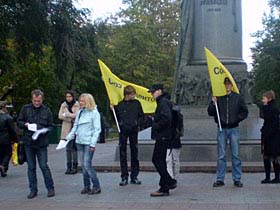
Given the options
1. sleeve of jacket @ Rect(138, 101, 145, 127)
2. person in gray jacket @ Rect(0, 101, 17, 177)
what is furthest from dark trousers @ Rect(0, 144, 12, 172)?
sleeve of jacket @ Rect(138, 101, 145, 127)

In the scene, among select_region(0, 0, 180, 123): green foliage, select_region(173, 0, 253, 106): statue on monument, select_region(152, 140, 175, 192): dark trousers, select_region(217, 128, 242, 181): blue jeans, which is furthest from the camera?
select_region(0, 0, 180, 123): green foliage

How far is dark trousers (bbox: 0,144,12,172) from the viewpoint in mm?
15448

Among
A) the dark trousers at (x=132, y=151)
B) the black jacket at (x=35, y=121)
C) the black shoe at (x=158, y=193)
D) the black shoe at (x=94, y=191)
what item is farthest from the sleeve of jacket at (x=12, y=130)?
the black shoe at (x=158, y=193)

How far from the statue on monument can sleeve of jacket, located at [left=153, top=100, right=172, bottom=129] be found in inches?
256

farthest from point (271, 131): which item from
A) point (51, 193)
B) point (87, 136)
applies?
point (51, 193)

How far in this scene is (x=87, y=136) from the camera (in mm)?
11828

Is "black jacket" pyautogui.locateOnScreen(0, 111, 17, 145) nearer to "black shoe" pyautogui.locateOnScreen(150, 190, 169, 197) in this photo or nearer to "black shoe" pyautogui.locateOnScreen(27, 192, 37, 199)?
"black shoe" pyautogui.locateOnScreen(27, 192, 37, 199)

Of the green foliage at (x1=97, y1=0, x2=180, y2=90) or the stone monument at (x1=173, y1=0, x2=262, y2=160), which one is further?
the green foliage at (x1=97, y1=0, x2=180, y2=90)

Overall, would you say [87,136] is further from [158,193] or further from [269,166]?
[269,166]

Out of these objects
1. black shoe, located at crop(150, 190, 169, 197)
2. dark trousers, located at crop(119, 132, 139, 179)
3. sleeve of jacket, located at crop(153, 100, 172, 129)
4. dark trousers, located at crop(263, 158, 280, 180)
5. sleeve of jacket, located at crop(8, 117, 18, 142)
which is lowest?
black shoe, located at crop(150, 190, 169, 197)

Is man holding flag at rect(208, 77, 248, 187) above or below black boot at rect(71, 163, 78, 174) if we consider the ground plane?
above

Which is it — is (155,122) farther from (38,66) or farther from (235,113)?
(38,66)

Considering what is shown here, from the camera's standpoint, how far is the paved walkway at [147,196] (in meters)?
10.5

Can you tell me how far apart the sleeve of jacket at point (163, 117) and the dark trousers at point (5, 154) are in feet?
17.4
